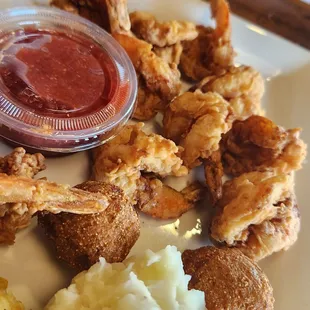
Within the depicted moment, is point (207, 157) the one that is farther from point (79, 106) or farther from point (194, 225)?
point (79, 106)

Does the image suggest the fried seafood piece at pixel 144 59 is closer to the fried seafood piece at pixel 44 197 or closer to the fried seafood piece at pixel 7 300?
the fried seafood piece at pixel 44 197

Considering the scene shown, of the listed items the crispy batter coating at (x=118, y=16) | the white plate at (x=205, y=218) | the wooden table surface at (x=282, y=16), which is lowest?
the white plate at (x=205, y=218)

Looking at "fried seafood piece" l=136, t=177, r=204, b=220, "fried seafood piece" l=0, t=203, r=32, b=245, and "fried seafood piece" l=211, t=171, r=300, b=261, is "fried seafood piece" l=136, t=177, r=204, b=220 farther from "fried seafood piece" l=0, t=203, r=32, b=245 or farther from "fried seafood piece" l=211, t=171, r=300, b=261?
"fried seafood piece" l=0, t=203, r=32, b=245

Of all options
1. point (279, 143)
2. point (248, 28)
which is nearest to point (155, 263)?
point (279, 143)

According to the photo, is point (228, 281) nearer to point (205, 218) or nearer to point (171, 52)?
point (205, 218)

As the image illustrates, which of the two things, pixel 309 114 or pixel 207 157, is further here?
pixel 309 114

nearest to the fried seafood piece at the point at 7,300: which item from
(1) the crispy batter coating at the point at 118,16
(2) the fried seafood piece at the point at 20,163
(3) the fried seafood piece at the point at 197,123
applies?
(2) the fried seafood piece at the point at 20,163
